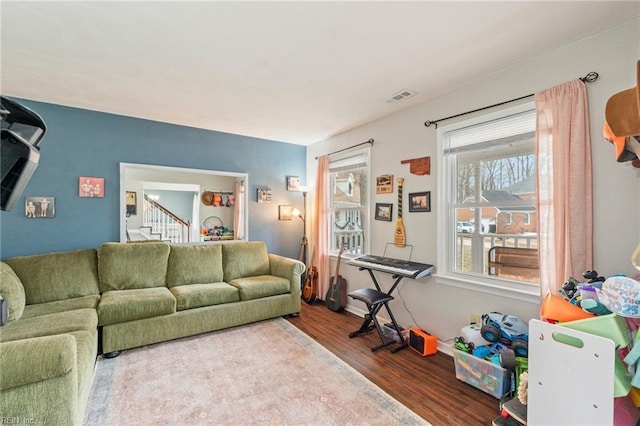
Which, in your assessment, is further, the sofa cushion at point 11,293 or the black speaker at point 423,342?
the black speaker at point 423,342

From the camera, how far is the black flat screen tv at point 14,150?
3.93ft

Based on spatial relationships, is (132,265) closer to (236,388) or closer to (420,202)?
(236,388)

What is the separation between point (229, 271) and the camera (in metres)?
3.67

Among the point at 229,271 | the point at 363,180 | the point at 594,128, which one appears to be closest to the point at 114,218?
the point at 229,271

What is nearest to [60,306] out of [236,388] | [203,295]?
[203,295]

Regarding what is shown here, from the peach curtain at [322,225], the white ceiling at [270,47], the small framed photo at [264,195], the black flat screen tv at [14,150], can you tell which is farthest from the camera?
the small framed photo at [264,195]

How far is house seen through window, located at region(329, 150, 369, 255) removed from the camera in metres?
3.83

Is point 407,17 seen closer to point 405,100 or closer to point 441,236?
point 405,100

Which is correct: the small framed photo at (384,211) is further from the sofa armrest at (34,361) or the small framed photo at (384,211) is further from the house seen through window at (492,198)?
the sofa armrest at (34,361)

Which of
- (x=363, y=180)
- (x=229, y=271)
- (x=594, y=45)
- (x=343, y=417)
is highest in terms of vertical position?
(x=594, y=45)

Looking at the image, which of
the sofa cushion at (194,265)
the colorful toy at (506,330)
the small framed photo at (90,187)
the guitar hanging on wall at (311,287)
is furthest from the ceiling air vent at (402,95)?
the small framed photo at (90,187)

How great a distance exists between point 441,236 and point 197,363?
2.48 m

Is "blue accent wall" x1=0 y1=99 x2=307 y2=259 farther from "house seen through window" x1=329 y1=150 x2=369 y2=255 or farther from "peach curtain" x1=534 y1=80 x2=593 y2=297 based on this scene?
"peach curtain" x1=534 y1=80 x2=593 y2=297

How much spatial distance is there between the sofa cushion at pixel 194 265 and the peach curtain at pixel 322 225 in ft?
4.62
